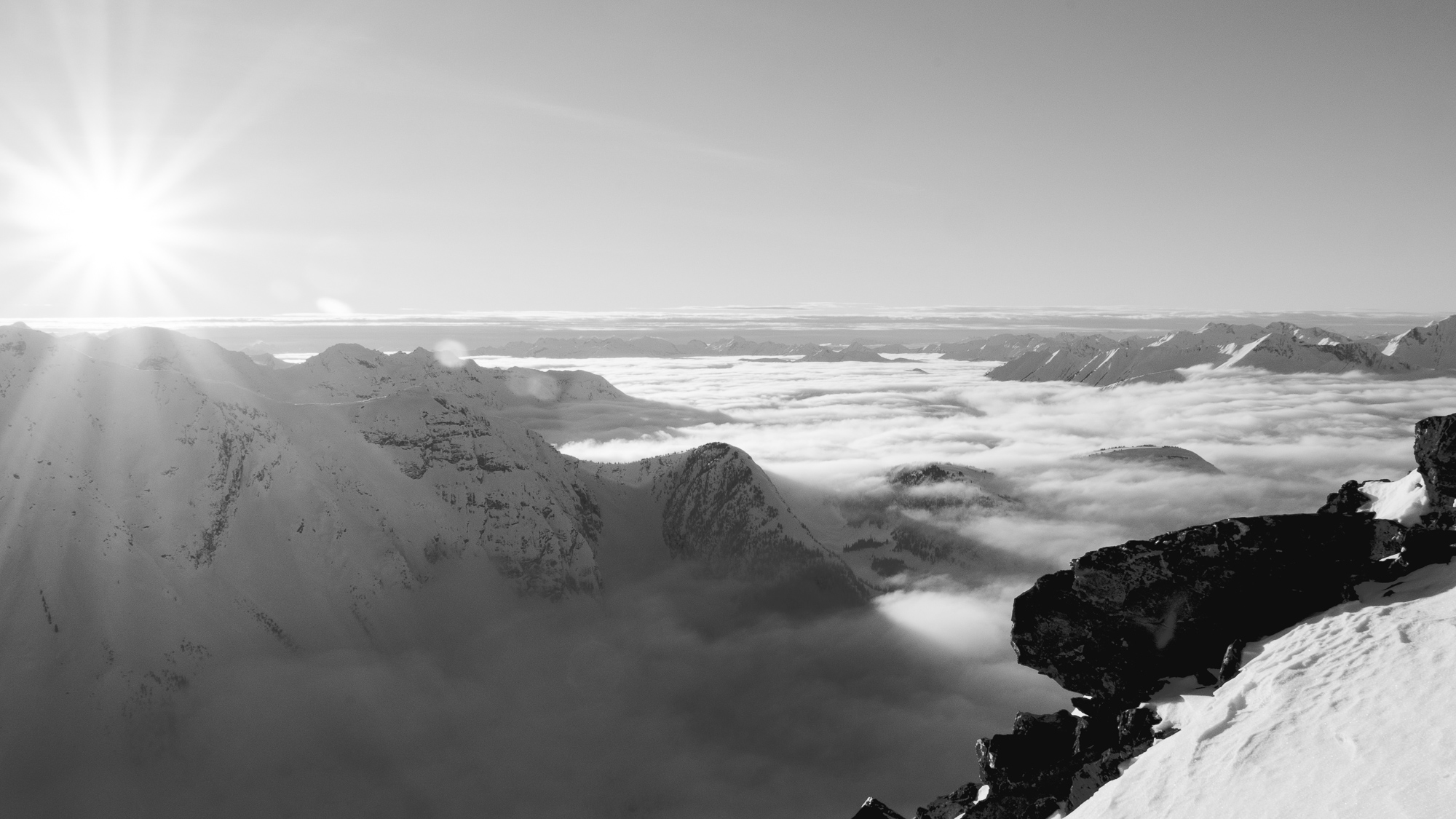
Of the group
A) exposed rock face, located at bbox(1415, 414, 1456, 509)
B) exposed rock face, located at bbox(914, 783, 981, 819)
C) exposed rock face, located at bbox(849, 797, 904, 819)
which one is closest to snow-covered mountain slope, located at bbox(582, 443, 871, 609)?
exposed rock face, located at bbox(849, 797, 904, 819)

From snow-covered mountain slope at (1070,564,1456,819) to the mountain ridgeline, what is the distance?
1.33m

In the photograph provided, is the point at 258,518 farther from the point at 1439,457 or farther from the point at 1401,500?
the point at 1439,457

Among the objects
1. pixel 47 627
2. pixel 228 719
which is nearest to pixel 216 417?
pixel 47 627

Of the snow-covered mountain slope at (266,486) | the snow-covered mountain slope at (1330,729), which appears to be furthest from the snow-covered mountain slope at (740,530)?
the snow-covered mountain slope at (1330,729)

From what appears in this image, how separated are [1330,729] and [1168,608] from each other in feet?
31.8

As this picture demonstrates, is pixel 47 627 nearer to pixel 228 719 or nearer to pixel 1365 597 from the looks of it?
pixel 228 719

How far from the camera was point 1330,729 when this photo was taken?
830 inches

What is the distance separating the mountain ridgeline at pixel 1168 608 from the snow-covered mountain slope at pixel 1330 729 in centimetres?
133

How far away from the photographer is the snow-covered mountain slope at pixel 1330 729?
1862 cm

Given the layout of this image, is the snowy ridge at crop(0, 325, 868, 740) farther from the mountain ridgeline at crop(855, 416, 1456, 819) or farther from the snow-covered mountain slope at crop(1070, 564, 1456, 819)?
the snow-covered mountain slope at crop(1070, 564, 1456, 819)

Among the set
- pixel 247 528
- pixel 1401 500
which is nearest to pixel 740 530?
pixel 247 528

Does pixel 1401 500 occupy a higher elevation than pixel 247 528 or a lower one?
higher

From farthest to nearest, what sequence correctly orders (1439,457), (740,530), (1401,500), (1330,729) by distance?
(740,530)
(1401,500)
(1439,457)
(1330,729)

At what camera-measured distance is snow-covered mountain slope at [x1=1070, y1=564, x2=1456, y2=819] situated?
18.6 meters
